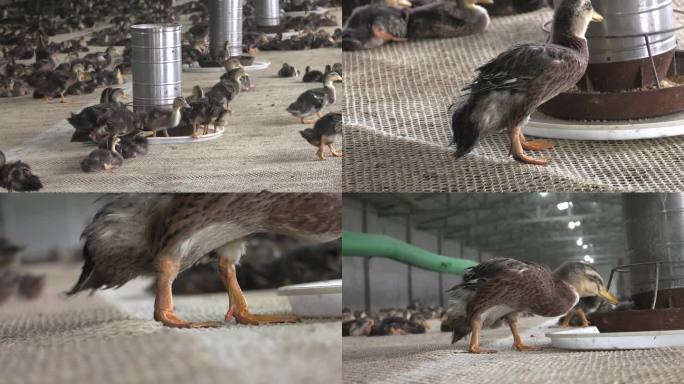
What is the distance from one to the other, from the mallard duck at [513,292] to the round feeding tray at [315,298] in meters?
0.34

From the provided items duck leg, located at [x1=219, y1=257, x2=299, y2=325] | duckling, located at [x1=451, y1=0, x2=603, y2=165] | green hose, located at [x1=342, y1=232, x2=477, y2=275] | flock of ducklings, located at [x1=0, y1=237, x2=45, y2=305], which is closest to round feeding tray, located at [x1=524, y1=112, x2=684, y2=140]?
duckling, located at [x1=451, y1=0, x2=603, y2=165]

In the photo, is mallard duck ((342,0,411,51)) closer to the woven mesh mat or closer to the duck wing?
the woven mesh mat

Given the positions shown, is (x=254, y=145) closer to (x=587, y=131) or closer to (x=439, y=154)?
(x=439, y=154)

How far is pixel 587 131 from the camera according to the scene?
2.08 meters

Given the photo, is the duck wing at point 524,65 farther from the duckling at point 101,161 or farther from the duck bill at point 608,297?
the duckling at point 101,161

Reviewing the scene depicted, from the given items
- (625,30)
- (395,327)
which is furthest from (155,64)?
(625,30)

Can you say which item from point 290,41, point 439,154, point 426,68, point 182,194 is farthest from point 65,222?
point 426,68

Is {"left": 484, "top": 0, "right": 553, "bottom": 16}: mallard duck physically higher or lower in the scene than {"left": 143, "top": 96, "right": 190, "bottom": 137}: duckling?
higher

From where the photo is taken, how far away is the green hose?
186 centimetres

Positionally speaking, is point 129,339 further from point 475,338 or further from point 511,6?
point 511,6

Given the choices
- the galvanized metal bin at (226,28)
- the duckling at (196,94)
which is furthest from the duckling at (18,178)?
the galvanized metal bin at (226,28)

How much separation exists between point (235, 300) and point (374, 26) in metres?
1.94

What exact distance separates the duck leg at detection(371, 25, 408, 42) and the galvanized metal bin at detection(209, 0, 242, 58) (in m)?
0.90

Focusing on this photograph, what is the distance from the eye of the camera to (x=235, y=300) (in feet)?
5.07
